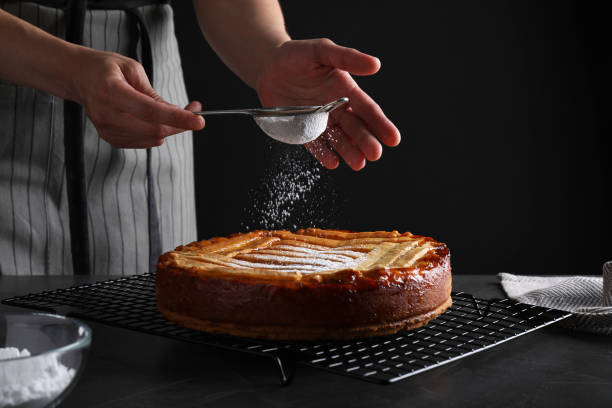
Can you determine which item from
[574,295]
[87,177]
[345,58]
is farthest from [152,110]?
[574,295]

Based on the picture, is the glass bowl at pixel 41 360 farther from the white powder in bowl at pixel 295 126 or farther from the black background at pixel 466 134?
the black background at pixel 466 134

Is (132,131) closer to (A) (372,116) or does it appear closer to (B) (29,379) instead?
(A) (372,116)

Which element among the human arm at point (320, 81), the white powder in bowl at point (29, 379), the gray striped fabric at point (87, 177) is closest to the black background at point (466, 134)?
the gray striped fabric at point (87, 177)

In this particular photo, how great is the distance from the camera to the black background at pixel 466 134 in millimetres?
3070

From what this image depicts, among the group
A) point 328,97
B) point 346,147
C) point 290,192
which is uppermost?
point 328,97

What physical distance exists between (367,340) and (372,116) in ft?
2.20

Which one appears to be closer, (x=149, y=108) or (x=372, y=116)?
(x=149, y=108)

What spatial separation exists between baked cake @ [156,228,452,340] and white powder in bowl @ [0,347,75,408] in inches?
12.6

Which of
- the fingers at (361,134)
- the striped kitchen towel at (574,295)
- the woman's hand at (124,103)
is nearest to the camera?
the striped kitchen towel at (574,295)

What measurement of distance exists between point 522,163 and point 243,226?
4.32 feet

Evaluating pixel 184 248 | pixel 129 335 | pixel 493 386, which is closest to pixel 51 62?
pixel 184 248

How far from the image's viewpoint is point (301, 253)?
1.17 meters

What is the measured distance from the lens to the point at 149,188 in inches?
67.6

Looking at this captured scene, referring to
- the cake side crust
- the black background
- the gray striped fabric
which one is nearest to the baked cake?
the cake side crust
